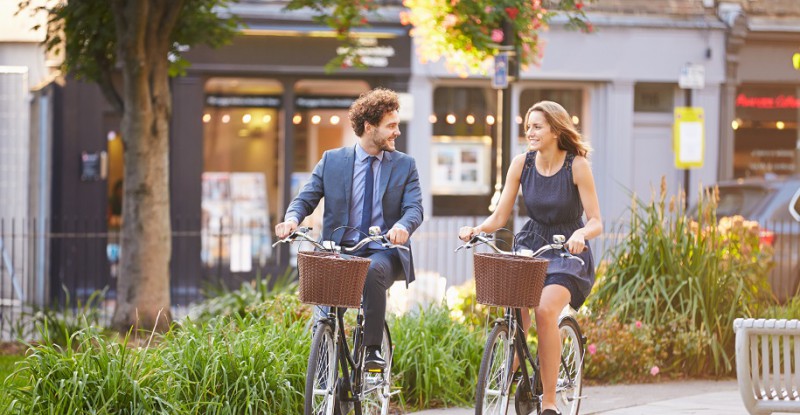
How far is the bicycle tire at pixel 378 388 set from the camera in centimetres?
627

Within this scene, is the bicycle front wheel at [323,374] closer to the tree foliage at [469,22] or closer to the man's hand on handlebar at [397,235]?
the man's hand on handlebar at [397,235]

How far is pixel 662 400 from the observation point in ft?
26.9

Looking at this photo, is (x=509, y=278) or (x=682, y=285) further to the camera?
(x=682, y=285)

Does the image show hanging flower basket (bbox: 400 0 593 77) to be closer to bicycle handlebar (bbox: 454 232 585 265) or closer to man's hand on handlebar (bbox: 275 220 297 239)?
bicycle handlebar (bbox: 454 232 585 265)

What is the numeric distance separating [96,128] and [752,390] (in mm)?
→ 12431

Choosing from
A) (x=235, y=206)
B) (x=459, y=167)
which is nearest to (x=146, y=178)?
(x=235, y=206)

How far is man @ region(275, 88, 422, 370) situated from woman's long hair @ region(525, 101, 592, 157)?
2.34ft

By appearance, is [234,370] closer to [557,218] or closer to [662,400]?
[557,218]

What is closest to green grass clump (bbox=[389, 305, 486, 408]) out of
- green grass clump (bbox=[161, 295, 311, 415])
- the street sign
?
green grass clump (bbox=[161, 295, 311, 415])

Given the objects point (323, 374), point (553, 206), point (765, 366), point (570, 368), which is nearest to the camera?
point (765, 366)

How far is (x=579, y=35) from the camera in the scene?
58.6 ft

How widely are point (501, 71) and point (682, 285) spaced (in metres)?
2.41

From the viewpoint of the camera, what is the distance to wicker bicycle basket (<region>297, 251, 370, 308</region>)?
221 inches

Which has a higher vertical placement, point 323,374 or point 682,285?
point 682,285
